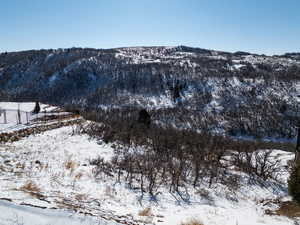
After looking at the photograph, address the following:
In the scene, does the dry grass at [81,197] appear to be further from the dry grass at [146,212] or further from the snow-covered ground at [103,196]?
the dry grass at [146,212]

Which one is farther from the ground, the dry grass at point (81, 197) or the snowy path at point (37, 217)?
the snowy path at point (37, 217)

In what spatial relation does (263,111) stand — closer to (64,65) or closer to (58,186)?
(58,186)

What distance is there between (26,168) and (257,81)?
159547 mm

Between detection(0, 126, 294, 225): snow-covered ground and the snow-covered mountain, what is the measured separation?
74682mm

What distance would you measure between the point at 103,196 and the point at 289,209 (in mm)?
8194

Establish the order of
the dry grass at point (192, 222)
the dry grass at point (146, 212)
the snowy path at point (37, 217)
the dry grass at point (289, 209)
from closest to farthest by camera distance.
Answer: the snowy path at point (37, 217), the dry grass at point (192, 222), the dry grass at point (146, 212), the dry grass at point (289, 209)

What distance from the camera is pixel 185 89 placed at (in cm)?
14612

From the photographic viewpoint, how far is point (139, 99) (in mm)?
139125

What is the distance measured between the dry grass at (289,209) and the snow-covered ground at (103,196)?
48 cm

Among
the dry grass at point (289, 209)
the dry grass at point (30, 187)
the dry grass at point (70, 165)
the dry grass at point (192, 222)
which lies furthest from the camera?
the dry grass at point (70, 165)

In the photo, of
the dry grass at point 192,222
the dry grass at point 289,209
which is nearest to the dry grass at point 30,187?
the dry grass at point 192,222

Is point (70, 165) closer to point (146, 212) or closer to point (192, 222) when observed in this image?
point (146, 212)

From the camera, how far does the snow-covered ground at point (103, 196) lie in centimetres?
655

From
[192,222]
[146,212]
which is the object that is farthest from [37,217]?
[192,222]
